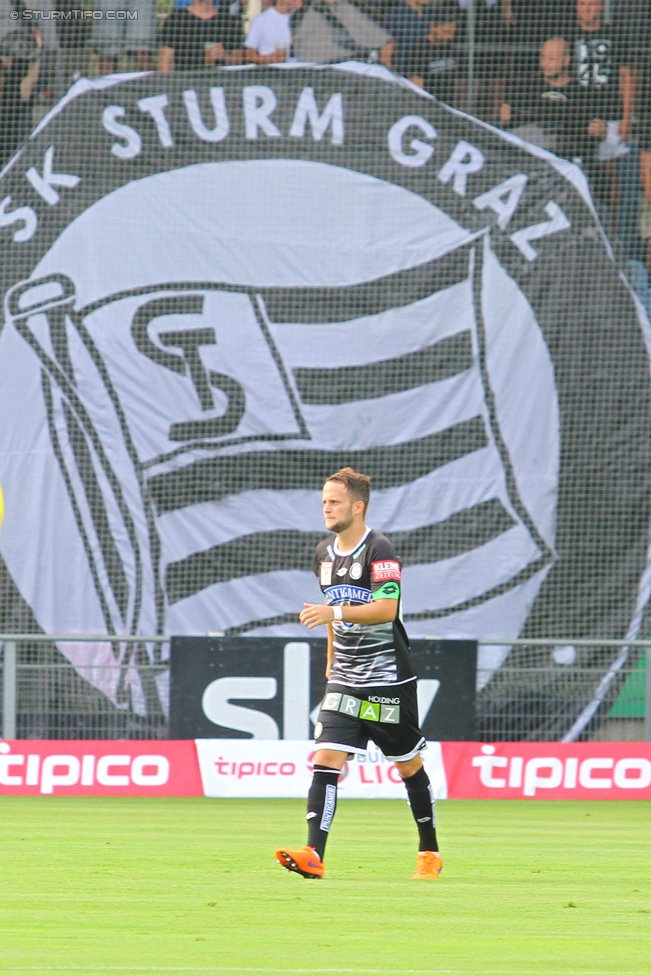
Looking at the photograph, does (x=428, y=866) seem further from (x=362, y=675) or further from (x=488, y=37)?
(x=488, y=37)

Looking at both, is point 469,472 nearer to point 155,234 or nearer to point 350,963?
point 155,234

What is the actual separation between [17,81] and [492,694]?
8.14 meters

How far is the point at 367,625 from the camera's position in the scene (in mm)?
7566

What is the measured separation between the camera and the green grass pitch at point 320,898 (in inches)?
210

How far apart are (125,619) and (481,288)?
4.88 meters

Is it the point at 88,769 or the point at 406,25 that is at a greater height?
the point at 406,25

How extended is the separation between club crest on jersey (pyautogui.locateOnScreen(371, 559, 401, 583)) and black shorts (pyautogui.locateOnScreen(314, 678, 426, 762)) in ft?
1.72

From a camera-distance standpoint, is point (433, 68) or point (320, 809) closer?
point (320, 809)

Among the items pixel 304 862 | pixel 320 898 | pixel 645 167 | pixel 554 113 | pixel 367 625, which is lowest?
pixel 304 862

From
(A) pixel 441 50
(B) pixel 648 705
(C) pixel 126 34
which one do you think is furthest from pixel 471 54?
(B) pixel 648 705

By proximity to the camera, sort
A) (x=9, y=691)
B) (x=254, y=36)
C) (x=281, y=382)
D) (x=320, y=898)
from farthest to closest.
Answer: (x=254, y=36)
(x=281, y=382)
(x=9, y=691)
(x=320, y=898)

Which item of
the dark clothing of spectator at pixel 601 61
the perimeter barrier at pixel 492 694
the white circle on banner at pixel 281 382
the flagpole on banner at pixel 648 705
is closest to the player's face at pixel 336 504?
the perimeter barrier at pixel 492 694

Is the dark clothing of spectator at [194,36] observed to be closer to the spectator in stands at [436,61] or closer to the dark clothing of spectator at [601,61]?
the spectator in stands at [436,61]

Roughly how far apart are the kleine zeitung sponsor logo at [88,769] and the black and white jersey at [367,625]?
6.35 meters
